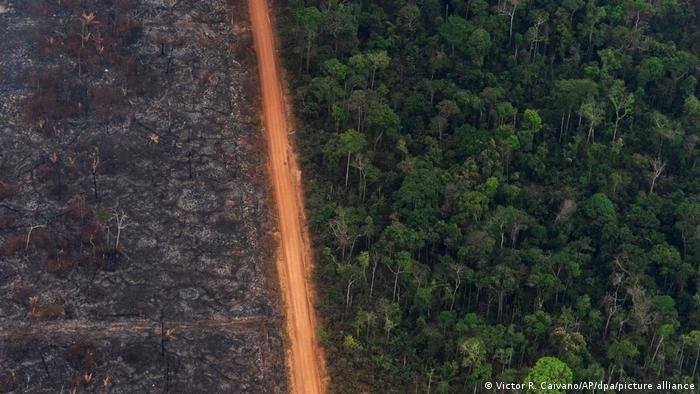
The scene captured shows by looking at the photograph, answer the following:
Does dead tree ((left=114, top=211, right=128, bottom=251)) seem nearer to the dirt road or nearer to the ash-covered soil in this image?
the ash-covered soil

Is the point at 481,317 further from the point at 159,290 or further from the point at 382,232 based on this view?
the point at 159,290

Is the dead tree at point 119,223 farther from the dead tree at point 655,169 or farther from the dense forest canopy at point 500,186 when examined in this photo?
the dead tree at point 655,169

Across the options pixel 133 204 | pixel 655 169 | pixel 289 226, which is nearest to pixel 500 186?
pixel 655 169

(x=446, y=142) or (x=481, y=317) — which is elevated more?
(x=446, y=142)

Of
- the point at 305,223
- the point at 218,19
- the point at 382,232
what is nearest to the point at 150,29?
the point at 218,19

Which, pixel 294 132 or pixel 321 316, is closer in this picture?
pixel 321 316

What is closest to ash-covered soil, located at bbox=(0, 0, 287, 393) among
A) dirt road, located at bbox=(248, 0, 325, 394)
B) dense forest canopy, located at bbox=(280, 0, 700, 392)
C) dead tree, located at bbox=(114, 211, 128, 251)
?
dead tree, located at bbox=(114, 211, 128, 251)
